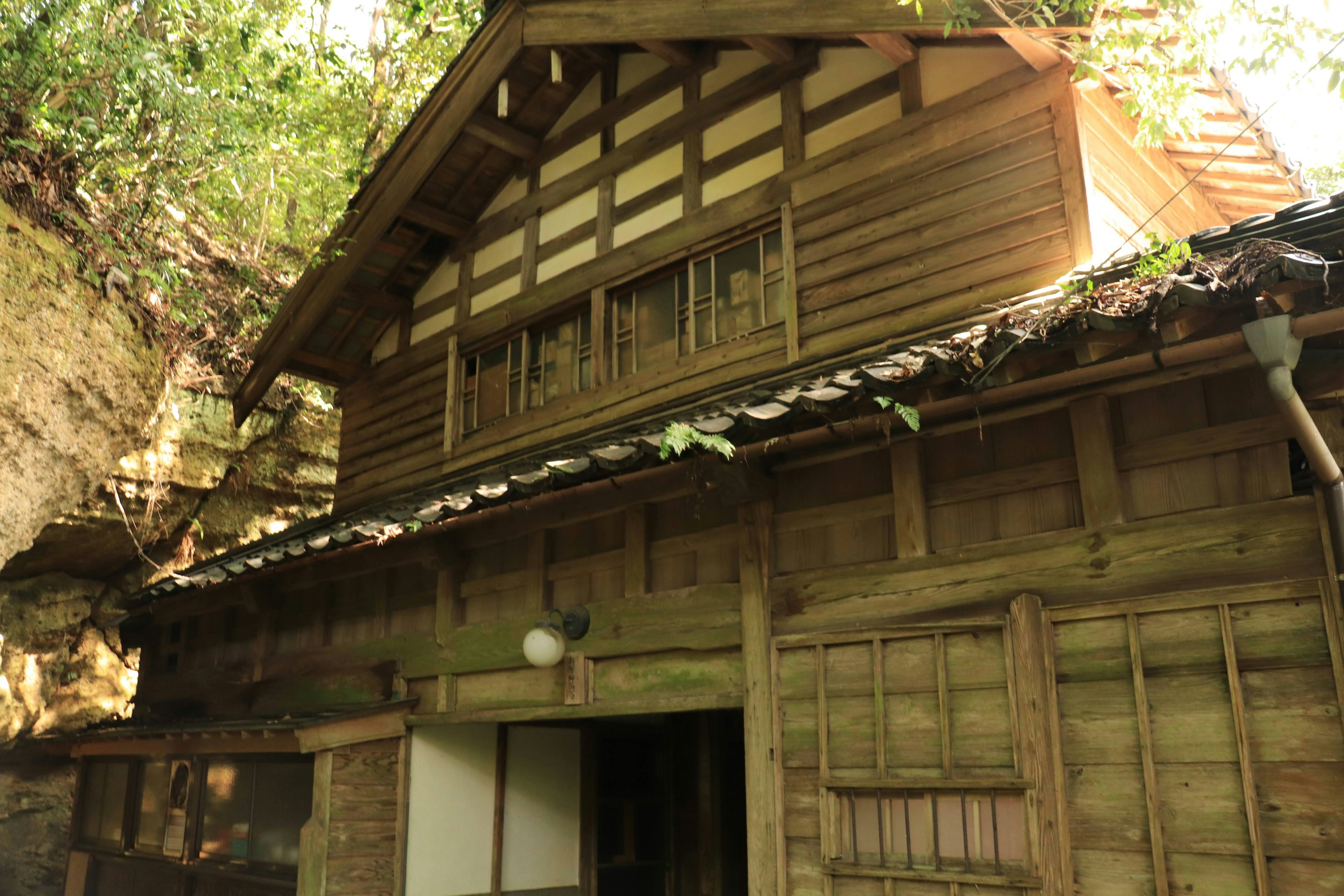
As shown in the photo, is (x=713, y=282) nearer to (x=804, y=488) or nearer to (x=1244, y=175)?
(x=804, y=488)

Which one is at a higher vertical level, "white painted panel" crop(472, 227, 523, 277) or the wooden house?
"white painted panel" crop(472, 227, 523, 277)

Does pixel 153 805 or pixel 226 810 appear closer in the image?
pixel 226 810

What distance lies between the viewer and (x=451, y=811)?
833cm

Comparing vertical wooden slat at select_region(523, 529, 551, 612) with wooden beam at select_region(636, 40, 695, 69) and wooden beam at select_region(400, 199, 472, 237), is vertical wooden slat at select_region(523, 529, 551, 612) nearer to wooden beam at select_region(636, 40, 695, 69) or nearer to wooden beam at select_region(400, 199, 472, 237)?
wooden beam at select_region(636, 40, 695, 69)

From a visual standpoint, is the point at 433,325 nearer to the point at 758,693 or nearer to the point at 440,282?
the point at 440,282

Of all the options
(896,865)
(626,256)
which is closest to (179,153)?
(626,256)

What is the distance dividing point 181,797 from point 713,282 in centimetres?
773

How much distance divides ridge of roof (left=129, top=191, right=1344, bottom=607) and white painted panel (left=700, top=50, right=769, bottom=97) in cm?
294

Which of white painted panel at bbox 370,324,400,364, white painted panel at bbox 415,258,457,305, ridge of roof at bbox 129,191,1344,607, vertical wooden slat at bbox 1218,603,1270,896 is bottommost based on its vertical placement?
vertical wooden slat at bbox 1218,603,1270,896

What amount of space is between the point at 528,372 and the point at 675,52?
11.1ft

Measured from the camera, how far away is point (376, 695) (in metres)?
8.88

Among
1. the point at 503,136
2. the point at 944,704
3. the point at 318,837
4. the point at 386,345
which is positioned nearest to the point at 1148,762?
the point at 944,704

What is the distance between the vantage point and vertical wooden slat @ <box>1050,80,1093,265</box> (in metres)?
6.24

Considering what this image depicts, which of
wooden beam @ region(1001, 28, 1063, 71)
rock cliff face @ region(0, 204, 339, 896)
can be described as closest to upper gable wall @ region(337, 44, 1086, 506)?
wooden beam @ region(1001, 28, 1063, 71)
